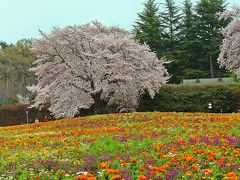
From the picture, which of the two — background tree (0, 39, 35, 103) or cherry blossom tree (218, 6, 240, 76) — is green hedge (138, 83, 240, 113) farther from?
background tree (0, 39, 35, 103)

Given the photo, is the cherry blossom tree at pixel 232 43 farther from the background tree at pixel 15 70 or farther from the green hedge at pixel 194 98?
the background tree at pixel 15 70

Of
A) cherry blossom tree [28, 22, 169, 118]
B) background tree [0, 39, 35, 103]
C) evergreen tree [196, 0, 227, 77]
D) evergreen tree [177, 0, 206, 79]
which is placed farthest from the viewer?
background tree [0, 39, 35, 103]

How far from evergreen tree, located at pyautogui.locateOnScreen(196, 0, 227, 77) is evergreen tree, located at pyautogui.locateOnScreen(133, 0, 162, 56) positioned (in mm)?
5393

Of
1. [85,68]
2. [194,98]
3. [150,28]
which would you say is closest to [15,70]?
[150,28]

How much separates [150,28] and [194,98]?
25.9 m

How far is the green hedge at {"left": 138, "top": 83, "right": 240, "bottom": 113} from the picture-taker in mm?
29875

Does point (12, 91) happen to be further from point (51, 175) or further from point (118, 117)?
point (51, 175)

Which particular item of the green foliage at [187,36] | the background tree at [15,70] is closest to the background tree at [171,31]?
the green foliage at [187,36]

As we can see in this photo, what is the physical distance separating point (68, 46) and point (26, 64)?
3312 cm

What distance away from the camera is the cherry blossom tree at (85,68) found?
26302 mm

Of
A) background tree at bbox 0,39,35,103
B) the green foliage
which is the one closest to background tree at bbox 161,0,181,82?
the green foliage

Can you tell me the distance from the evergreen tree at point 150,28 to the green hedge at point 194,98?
74.1 ft

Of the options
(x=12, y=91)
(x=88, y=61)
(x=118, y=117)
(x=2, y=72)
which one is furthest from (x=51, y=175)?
(x=2, y=72)

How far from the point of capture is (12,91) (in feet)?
182
